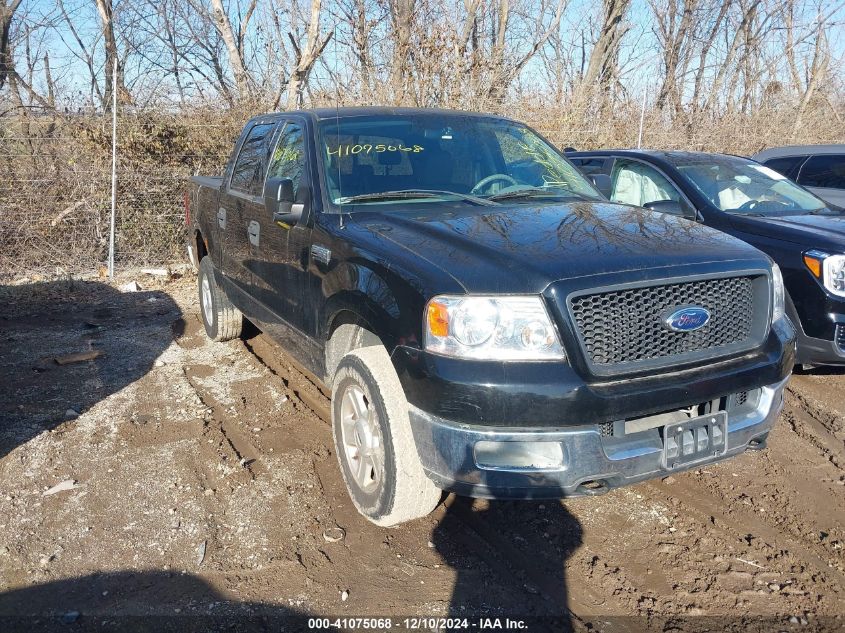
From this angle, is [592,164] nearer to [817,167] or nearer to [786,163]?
[786,163]

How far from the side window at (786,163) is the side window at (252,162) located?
629 centimetres

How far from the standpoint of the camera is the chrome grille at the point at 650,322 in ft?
8.79

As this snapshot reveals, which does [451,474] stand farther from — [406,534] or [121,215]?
[121,215]

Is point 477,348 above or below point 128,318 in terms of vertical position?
above

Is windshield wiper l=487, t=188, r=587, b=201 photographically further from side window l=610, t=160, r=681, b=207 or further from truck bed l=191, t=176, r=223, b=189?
truck bed l=191, t=176, r=223, b=189

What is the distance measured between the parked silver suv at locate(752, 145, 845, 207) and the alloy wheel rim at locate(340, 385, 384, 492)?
682cm

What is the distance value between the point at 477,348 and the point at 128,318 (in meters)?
5.74

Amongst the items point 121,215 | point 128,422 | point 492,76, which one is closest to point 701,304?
point 128,422

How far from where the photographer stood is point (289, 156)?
4.38 metres

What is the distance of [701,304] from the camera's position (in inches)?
113

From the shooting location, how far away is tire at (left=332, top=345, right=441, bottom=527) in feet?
9.58

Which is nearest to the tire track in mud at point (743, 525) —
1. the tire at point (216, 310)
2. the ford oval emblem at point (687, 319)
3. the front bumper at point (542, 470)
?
the front bumper at point (542, 470)

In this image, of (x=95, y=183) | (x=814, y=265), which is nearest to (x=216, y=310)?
(x=95, y=183)

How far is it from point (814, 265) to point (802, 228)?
44 cm
